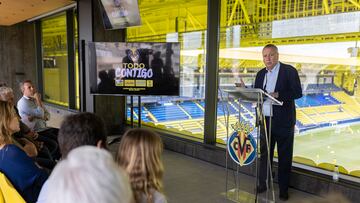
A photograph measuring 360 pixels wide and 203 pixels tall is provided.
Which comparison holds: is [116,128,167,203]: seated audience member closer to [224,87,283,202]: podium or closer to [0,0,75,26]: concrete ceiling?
[224,87,283,202]: podium

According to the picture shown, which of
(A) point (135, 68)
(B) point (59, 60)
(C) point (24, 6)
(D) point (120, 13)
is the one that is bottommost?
(A) point (135, 68)

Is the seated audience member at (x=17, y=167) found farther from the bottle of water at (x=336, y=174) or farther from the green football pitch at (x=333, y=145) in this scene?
the green football pitch at (x=333, y=145)

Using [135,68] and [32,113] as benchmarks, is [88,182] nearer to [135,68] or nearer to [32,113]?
[32,113]

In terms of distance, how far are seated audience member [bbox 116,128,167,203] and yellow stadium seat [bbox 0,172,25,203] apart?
2.11ft

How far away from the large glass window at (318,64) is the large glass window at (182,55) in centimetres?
85

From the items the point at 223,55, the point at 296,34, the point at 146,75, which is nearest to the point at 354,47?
the point at 296,34

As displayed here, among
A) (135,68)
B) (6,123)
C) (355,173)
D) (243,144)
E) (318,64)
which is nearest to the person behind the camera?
(6,123)

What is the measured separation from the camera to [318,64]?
142 inches

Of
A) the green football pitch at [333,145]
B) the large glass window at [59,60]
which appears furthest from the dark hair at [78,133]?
the large glass window at [59,60]

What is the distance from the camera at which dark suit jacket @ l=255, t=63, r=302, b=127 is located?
3.11m

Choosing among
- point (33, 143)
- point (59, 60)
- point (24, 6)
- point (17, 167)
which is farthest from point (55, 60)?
point (17, 167)

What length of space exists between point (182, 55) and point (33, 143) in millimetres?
3211

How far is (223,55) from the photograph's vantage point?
4535 millimetres

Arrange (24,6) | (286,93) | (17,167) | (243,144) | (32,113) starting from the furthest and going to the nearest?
(24,6) < (32,113) < (286,93) < (243,144) < (17,167)
